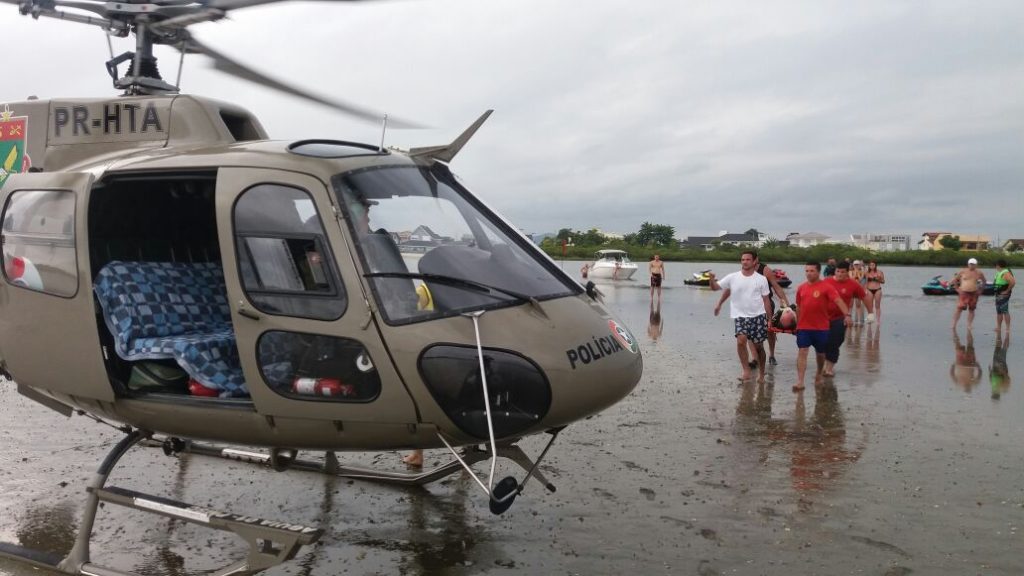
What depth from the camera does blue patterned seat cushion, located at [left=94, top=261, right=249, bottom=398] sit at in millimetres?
4750

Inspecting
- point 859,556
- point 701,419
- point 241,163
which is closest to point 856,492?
point 859,556

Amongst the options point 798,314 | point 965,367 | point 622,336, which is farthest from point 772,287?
point 622,336

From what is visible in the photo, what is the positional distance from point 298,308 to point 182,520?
1.34 m

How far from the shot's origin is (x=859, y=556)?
15.9ft

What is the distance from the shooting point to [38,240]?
5094 millimetres

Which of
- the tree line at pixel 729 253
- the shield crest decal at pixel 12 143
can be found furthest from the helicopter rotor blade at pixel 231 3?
the tree line at pixel 729 253

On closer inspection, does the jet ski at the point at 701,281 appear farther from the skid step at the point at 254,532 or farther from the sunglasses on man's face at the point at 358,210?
the skid step at the point at 254,532

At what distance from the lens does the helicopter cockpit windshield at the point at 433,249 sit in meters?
4.16

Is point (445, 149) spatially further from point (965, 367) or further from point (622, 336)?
point (965, 367)

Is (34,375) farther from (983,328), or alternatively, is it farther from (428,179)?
(983,328)

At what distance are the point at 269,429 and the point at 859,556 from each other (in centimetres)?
347

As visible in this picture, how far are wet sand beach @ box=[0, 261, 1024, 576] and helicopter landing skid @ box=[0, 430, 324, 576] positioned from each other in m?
0.34

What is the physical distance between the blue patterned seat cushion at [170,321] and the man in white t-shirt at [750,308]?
7.24 metres

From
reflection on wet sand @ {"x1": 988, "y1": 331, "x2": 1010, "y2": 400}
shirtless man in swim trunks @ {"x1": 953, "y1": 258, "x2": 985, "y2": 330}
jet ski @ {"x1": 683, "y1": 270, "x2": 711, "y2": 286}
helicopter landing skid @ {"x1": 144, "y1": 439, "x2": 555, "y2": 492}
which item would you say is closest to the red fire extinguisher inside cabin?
helicopter landing skid @ {"x1": 144, "y1": 439, "x2": 555, "y2": 492}
